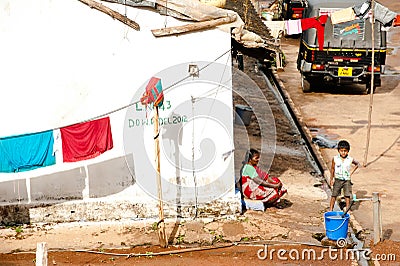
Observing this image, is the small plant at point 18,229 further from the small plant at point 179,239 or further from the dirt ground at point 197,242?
the small plant at point 179,239

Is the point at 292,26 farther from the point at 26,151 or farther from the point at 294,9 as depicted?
the point at 294,9

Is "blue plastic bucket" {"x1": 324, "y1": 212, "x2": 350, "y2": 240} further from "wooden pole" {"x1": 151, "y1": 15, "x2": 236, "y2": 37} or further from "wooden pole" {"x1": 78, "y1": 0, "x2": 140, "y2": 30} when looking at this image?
"wooden pole" {"x1": 78, "y1": 0, "x2": 140, "y2": 30}

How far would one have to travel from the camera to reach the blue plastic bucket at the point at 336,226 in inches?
395

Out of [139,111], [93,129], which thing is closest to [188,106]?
[139,111]

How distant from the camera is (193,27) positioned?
1021 centimetres

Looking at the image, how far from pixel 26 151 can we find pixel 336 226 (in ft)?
14.5

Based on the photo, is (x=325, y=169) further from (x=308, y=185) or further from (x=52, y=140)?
(x=52, y=140)

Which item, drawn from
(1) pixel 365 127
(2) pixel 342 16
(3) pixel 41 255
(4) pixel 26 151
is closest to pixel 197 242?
(4) pixel 26 151

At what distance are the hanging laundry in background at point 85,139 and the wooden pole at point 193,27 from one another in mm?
1444

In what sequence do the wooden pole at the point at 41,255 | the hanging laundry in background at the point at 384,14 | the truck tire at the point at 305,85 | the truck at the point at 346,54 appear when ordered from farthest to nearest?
the truck tire at the point at 305,85
the truck at the point at 346,54
the hanging laundry in background at the point at 384,14
the wooden pole at the point at 41,255

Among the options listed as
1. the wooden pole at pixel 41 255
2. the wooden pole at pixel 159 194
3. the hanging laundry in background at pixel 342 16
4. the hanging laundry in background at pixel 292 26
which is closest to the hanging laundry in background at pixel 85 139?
the wooden pole at pixel 159 194

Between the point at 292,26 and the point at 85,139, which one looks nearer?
the point at 85,139

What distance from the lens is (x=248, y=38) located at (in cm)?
1052

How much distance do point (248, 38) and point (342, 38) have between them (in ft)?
30.5
